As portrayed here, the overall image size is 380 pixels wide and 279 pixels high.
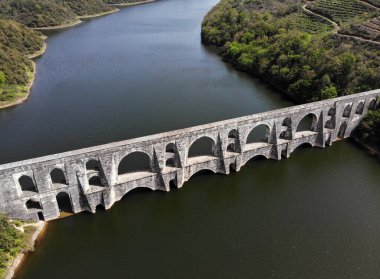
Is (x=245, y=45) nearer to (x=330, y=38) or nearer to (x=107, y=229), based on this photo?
(x=330, y=38)

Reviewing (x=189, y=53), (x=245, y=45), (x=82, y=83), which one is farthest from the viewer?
(x=189, y=53)

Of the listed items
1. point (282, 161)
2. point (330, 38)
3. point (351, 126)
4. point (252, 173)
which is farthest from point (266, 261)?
point (330, 38)

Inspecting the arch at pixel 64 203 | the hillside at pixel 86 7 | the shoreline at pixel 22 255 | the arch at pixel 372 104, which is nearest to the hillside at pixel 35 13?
the hillside at pixel 86 7

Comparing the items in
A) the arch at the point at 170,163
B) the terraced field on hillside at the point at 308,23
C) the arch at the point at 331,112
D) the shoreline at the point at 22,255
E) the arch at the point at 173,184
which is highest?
the terraced field on hillside at the point at 308,23

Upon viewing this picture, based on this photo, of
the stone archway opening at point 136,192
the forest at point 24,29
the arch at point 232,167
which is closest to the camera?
the stone archway opening at point 136,192

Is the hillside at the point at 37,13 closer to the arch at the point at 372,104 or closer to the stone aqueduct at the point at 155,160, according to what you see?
the stone aqueduct at the point at 155,160
